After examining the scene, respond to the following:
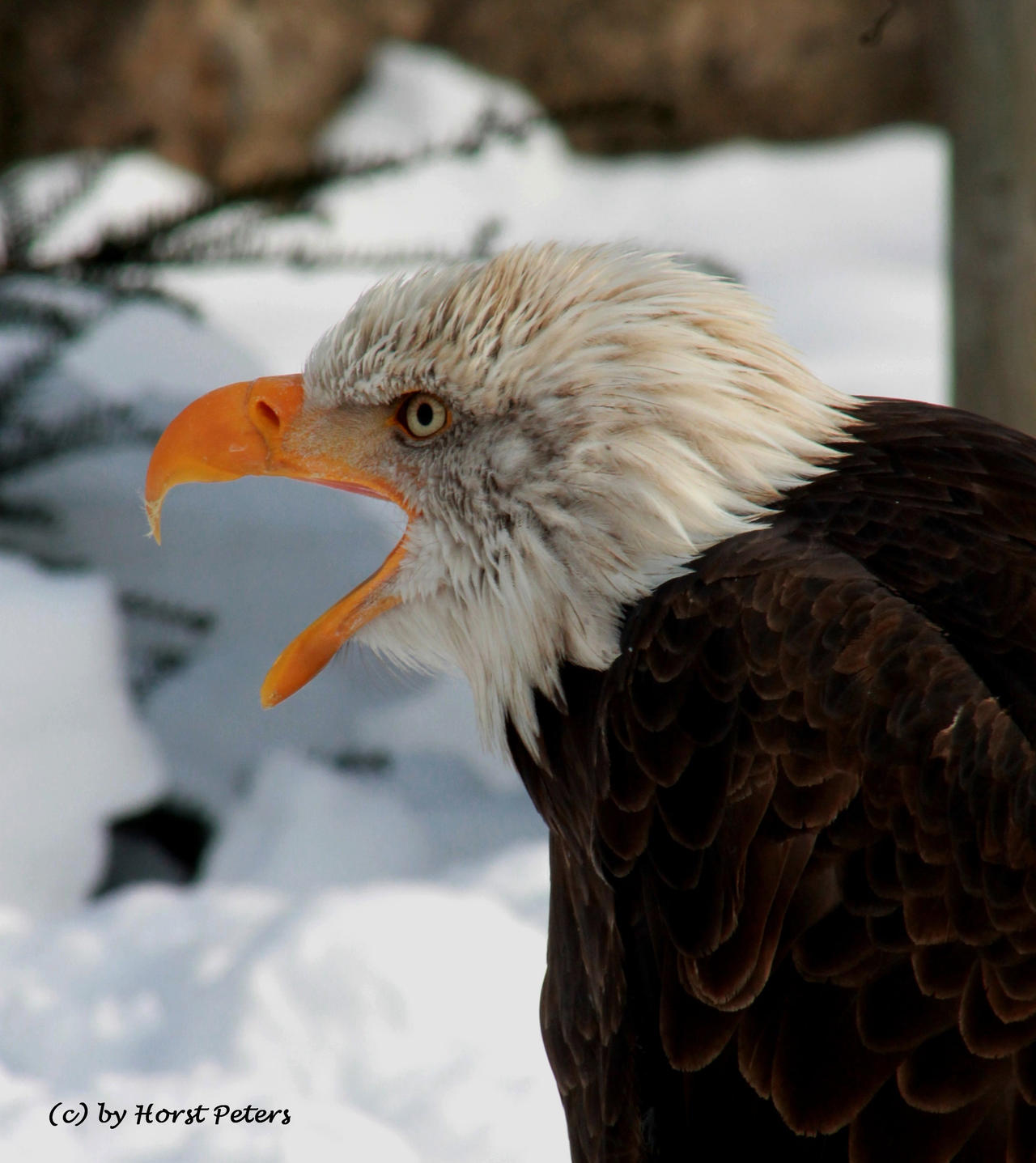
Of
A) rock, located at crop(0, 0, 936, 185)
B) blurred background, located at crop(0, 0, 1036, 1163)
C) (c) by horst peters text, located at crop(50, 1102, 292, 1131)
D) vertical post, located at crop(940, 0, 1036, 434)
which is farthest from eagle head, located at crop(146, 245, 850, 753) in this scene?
rock, located at crop(0, 0, 936, 185)

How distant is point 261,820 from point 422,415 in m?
2.11

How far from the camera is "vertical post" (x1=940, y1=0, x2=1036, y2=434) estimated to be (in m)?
3.26

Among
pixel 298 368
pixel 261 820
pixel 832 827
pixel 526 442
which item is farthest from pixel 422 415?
pixel 298 368

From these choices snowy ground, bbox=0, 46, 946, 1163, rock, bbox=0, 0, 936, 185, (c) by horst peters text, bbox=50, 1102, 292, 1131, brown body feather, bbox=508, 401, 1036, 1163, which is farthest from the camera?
rock, bbox=0, 0, 936, 185

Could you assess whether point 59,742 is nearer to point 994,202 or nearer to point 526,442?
point 526,442

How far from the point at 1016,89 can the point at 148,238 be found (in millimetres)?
2183

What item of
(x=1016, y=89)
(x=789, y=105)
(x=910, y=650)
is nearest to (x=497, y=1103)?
(x=910, y=650)

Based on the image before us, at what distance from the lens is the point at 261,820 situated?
3902 mm

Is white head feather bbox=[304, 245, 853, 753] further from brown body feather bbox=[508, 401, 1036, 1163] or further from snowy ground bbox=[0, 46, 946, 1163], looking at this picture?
snowy ground bbox=[0, 46, 946, 1163]

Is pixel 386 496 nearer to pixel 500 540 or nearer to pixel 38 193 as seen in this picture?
pixel 500 540

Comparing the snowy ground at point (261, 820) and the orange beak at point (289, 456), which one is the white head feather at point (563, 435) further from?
the snowy ground at point (261, 820)

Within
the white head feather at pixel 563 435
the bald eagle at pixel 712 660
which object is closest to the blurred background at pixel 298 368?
the white head feather at pixel 563 435

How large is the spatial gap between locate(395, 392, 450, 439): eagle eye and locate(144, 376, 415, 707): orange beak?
0.11 ft

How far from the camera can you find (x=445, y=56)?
23.1 ft
